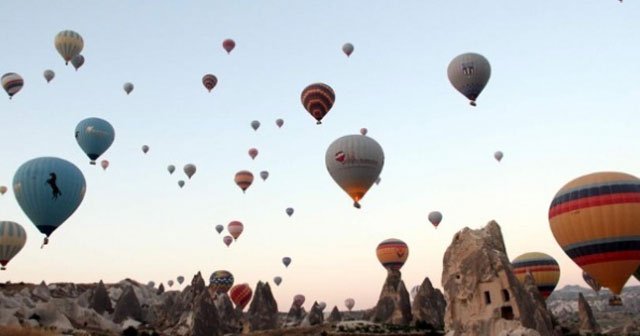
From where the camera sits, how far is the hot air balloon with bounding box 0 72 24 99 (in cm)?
5172

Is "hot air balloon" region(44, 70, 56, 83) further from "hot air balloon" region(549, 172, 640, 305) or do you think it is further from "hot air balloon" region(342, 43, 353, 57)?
"hot air balloon" region(549, 172, 640, 305)

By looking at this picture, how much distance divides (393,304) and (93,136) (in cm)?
4005

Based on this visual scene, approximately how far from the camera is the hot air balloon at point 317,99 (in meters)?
47.7

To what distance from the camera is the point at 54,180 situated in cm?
3491

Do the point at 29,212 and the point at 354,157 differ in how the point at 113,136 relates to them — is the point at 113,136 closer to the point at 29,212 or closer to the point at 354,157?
the point at 29,212

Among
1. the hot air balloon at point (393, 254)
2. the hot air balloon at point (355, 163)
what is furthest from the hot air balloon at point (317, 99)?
the hot air balloon at point (393, 254)

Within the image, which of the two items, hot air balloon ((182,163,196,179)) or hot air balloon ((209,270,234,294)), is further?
hot air balloon ((209,270,234,294))

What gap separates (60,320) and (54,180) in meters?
15.7

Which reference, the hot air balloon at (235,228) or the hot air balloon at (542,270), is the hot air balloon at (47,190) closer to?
the hot air balloon at (235,228)

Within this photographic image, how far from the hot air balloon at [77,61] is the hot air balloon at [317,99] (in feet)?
70.9

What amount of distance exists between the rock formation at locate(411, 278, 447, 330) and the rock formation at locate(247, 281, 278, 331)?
18.4 m

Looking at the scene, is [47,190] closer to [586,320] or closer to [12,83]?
[12,83]

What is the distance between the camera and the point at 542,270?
54.4 m

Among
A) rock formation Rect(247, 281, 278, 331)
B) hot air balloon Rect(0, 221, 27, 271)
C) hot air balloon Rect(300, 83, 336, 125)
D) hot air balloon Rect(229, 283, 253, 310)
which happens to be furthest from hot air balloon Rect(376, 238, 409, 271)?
hot air balloon Rect(0, 221, 27, 271)
